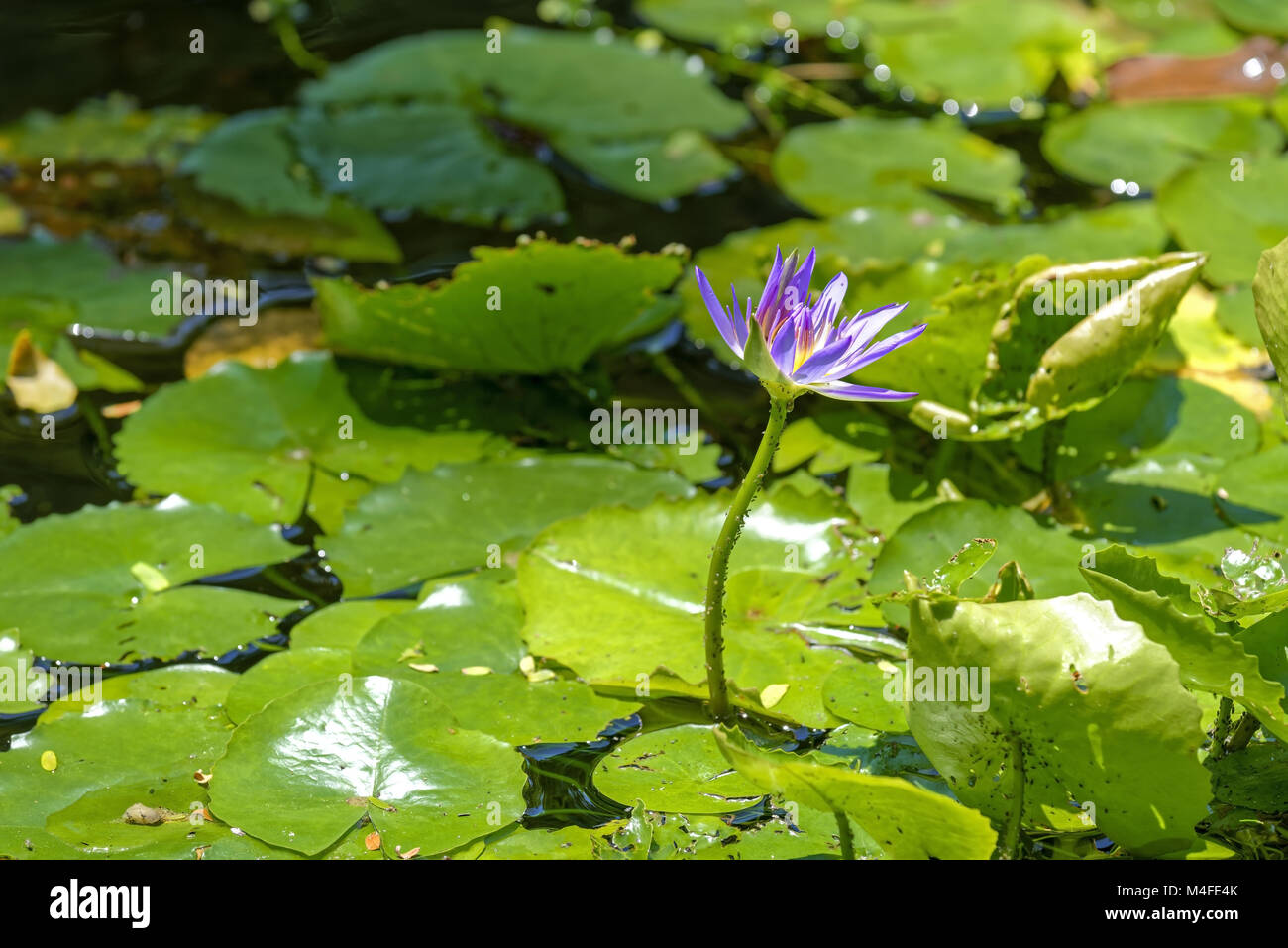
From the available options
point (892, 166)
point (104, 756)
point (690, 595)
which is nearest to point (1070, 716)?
point (690, 595)

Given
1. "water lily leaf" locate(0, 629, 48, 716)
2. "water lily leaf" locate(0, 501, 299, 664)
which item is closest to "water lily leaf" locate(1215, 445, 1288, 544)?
"water lily leaf" locate(0, 501, 299, 664)

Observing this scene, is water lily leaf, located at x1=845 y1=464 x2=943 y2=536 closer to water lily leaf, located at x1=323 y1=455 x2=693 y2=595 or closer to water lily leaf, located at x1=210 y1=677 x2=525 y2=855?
water lily leaf, located at x1=323 y1=455 x2=693 y2=595

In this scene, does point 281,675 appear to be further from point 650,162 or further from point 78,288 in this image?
point 650,162

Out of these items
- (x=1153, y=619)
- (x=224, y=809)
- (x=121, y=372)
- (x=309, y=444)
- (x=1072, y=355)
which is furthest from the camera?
(x=121, y=372)

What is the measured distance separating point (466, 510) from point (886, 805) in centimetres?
106

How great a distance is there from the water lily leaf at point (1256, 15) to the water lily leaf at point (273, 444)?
3002mm

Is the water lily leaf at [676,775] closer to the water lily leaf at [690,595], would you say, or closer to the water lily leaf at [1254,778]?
the water lily leaf at [690,595]

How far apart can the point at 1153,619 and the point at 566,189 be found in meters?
2.25

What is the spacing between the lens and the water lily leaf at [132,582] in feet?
6.39

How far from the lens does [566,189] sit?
129 inches

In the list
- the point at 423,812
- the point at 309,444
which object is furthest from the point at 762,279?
the point at 423,812

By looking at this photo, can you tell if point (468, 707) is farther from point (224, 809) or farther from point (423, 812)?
point (224, 809)

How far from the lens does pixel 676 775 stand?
1660 millimetres

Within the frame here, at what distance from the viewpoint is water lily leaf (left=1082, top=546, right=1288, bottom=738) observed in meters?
1.36
